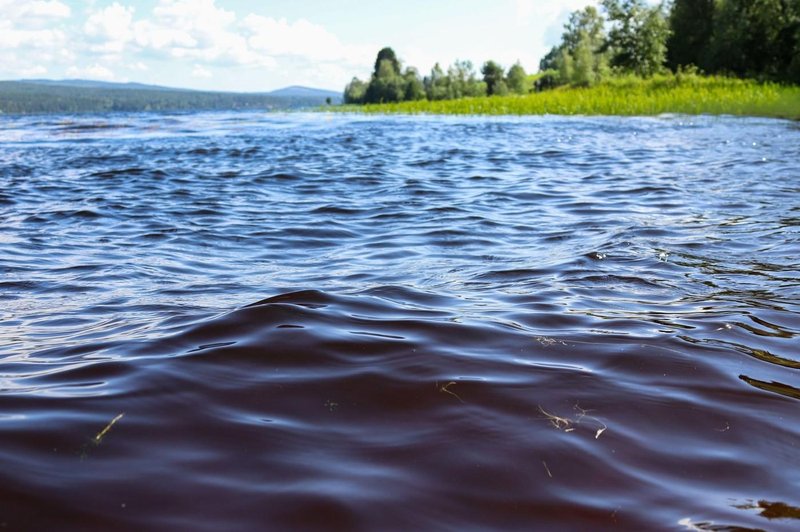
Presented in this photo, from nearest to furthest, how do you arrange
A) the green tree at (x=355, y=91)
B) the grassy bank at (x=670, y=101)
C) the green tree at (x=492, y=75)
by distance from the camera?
the grassy bank at (x=670, y=101) < the green tree at (x=492, y=75) < the green tree at (x=355, y=91)

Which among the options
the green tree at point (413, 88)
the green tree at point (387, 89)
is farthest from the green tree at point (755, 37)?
the green tree at point (387, 89)

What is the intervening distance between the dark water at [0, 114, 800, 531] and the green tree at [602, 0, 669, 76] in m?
42.7

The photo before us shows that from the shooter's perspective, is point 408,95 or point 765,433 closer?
point 765,433

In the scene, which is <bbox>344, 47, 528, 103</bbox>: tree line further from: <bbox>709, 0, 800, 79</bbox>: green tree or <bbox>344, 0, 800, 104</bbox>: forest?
<bbox>709, 0, 800, 79</bbox>: green tree

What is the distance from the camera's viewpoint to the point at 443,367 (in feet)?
8.64

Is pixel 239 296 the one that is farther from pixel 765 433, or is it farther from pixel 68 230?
pixel 68 230

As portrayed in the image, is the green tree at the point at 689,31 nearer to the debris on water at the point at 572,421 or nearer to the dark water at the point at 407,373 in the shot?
the dark water at the point at 407,373

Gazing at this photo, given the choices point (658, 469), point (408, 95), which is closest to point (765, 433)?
point (658, 469)

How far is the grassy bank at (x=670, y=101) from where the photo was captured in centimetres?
2303

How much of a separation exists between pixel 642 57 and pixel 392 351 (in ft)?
157

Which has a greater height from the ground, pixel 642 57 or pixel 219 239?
pixel 642 57

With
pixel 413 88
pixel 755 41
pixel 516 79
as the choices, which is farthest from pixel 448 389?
pixel 413 88

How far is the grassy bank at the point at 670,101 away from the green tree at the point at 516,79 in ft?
97.5

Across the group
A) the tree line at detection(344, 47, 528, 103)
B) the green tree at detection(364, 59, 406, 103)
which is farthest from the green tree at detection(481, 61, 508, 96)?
the green tree at detection(364, 59, 406, 103)
